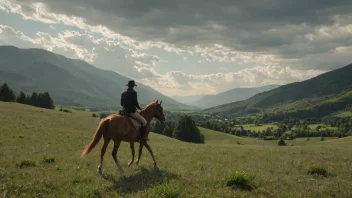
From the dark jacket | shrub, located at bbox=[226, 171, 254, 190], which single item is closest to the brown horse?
the dark jacket

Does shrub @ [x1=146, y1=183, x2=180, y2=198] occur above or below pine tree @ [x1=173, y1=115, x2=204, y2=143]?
above

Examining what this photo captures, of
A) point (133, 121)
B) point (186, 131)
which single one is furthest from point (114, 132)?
point (186, 131)

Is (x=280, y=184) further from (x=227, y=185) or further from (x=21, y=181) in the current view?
A: (x=21, y=181)

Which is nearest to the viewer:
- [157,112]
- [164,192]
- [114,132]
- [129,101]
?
[164,192]

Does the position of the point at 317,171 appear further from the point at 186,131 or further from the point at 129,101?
the point at 186,131

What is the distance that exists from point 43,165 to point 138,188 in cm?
722

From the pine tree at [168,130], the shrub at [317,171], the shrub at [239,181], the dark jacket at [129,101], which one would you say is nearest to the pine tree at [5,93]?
the pine tree at [168,130]

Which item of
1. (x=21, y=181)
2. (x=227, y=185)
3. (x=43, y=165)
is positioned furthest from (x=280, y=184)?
(x=43, y=165)

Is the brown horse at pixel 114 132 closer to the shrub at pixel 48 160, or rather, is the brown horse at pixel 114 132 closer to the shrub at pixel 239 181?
the shrub at pixel 48 160

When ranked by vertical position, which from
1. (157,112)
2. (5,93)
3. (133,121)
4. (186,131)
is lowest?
(186,131)

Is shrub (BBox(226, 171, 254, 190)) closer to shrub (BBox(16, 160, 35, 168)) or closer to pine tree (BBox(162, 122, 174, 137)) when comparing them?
shrub (BBox(16, 160, 35, 168))

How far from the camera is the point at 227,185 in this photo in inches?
532

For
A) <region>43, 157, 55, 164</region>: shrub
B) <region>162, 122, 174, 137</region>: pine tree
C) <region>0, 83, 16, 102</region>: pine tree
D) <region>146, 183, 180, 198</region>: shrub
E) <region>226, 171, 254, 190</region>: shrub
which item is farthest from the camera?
<region>162, 122, 174, 137</region>: pine tree

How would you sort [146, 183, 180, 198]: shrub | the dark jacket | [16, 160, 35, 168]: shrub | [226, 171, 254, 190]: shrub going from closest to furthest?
[146, 183, 180, 198]: shrub < [226, 171, 254, 190]: shrub < [16, 160, 35, 168]: shrub < the dark jacket
